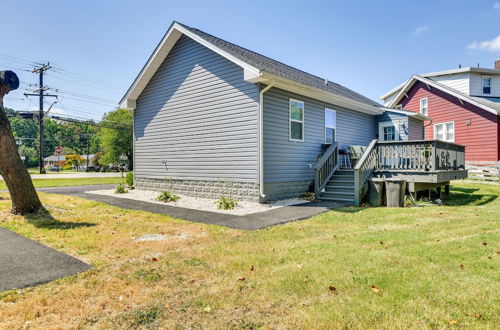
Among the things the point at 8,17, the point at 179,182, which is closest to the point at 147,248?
the point at 179,182

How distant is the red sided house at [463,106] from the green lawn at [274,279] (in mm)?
15054

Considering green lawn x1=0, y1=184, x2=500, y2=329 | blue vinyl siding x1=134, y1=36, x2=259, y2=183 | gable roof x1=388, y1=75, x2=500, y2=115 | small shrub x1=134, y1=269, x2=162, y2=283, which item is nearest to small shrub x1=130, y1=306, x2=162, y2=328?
green lawn x1=0, y1=184, x2=500, y2=329

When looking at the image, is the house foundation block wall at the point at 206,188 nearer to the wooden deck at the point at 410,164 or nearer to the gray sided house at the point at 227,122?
the gray sided house at the point at 227,122

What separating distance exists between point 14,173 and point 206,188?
227 inches

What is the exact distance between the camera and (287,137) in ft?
34.2

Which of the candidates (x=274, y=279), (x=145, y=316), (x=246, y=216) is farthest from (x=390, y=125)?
(x=145, y=316)

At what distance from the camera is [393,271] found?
347 centimetres

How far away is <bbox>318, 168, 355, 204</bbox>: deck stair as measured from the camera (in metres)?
9.82

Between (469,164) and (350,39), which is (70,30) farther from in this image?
(469,164)

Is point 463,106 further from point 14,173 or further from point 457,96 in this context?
point 14,173

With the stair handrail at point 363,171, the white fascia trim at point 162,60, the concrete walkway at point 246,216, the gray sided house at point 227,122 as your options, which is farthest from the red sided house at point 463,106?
the white fascia trim at point 162,60

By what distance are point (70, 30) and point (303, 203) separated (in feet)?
64.2

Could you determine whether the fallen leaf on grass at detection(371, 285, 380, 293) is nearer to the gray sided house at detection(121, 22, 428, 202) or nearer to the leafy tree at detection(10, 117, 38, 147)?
the gray sided house at detection(121, 22, 428, 202)

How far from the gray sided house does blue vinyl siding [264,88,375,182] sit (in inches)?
1.4
